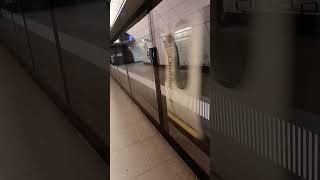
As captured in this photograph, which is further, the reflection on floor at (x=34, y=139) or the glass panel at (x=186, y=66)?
the reflection on floor at (x=34, y=139)

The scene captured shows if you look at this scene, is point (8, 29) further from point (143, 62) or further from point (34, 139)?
point (143, 62)

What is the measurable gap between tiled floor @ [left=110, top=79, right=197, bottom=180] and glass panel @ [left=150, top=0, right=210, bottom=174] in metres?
0.12

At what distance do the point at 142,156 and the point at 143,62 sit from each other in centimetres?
98

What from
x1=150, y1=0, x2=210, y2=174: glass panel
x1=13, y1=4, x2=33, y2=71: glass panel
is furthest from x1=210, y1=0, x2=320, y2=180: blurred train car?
x1=13, y1=4, x2=33, y2=71: glass panel

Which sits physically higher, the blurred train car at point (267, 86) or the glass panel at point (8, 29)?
the glass panel at point (8, 29)

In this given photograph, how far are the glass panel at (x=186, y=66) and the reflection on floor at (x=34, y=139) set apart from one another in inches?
23.1

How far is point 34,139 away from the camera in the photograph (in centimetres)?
132

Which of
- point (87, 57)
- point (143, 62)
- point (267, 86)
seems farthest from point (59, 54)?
point (267, 86)

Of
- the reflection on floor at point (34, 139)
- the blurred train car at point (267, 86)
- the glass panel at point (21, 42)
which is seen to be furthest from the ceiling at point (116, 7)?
the blurred train car at point (267, 86)

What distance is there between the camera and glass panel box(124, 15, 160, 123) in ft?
6.02

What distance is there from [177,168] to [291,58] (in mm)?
916

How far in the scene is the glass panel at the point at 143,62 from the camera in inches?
72.2

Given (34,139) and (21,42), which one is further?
(21,42)

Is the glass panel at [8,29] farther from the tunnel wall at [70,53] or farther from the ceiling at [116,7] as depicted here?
the ceiling at [116,7]
